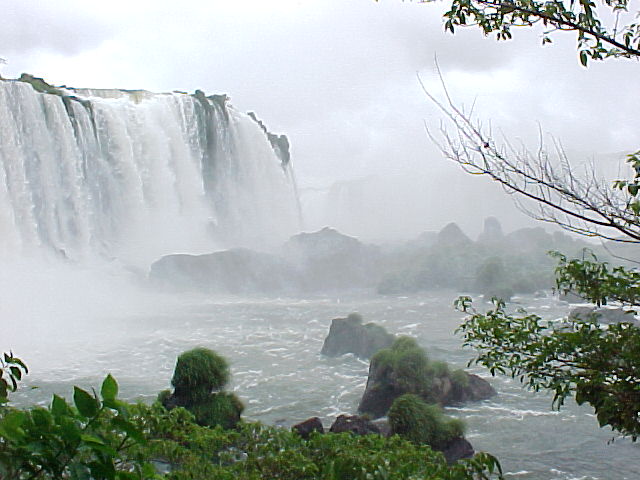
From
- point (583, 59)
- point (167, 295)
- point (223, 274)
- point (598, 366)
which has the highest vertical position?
point (583, 59)

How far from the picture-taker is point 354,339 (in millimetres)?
13914

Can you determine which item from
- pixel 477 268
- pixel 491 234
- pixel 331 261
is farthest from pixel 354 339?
pixel 491 234

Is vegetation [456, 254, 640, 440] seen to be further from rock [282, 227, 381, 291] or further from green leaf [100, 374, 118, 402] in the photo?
rock [282, 227, 381, 291]

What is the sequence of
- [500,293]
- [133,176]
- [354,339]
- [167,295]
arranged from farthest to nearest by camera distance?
[133,176] → [167,295] → [500,293] → [354,339]

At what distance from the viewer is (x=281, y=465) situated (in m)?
3.95

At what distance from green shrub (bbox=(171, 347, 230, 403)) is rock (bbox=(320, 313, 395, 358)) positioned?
5.29m

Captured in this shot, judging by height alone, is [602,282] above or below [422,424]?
above

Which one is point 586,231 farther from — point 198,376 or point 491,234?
point 491,234

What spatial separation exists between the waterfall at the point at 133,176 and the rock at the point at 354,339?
13.5 m

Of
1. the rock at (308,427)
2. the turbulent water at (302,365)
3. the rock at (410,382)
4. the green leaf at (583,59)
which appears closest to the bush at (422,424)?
the turbulent water at (302,365)

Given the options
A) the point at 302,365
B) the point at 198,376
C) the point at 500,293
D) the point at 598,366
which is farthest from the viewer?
the point at 500,293

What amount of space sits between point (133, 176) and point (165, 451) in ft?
79.8

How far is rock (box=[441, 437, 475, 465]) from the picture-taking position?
7.77 metres

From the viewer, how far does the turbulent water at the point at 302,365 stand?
8469mm
